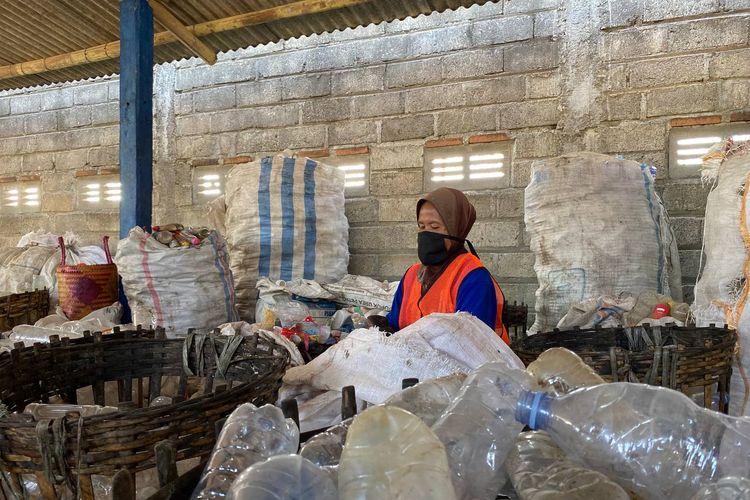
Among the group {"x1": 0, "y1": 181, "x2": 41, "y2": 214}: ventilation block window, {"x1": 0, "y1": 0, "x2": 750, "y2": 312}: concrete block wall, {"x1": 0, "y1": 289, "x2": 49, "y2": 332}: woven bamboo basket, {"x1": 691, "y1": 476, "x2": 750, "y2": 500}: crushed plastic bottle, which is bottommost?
{"x1": 0, "y1": 289, "x2": 49, "y2": 332}: woven bamboo basket

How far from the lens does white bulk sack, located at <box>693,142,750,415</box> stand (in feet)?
5.78

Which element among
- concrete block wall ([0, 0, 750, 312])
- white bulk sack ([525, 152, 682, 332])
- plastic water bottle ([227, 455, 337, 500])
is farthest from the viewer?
concrete block wall ([0, 0, 750, 312])

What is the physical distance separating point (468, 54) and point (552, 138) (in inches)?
31.0

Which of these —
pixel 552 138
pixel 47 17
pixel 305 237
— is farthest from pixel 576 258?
pixel 47 17

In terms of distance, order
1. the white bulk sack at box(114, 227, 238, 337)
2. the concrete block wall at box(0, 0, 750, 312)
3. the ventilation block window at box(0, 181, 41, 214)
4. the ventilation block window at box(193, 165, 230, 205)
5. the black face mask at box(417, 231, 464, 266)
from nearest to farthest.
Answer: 1. the black face mask at box(417, 231, 464, 266)
2. the white bulk sack at box(114, 227, 238, 337)
3. the concrete block wall at box(0, 0, 750, 312)
4. the ventilation block window at box(193, 165, 230, 205)
5. the ventilation block window at box(0, 181, 41, 214)

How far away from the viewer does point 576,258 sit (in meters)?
2.63

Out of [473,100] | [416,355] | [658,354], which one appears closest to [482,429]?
[416,355]

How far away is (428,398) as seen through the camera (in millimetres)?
850

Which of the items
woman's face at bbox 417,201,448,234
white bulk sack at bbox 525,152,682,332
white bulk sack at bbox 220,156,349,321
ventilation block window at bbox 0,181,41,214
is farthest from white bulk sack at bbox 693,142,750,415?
ventilation block window at bbox 0,181,41,214

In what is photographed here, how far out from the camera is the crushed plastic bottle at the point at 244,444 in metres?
0.63

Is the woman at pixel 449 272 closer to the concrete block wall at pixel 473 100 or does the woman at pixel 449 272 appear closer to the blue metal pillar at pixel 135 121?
the concrete block wall at pixel 473 100

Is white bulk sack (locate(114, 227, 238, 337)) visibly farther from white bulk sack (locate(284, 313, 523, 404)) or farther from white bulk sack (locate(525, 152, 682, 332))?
white bulk sack (locate(525, 152, 682, 332))

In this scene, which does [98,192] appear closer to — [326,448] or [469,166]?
[469,166]

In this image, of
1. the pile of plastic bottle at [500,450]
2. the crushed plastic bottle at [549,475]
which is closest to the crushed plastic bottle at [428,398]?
the pile of plastic bottle at [500,450]
